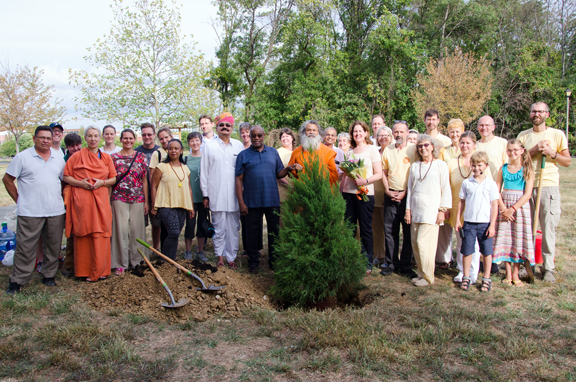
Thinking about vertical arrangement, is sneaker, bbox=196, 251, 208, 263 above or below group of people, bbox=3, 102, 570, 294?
below

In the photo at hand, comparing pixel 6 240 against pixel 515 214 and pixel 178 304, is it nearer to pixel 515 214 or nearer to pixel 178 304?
pixel 178 304

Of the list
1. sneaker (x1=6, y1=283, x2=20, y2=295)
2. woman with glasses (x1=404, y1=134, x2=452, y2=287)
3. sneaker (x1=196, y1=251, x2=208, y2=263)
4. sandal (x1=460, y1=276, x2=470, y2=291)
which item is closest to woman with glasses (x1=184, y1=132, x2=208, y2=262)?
sneaker (x1=196, y1=251, x2=208, y2=263)

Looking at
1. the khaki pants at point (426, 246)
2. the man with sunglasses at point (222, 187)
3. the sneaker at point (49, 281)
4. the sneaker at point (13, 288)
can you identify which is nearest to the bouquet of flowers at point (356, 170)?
the khaki pants at point (426, 246)

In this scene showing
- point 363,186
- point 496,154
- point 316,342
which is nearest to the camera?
point 316,342

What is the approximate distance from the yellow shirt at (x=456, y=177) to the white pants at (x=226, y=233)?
319cm

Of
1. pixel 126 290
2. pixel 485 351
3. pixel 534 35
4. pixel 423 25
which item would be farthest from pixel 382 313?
pixel 534 35

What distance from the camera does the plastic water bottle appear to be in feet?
21.6

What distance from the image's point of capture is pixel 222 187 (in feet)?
19.5

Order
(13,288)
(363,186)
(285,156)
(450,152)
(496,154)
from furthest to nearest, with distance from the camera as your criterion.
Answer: (285,156)
(450,152)
(363,186)
(496,154)
(13,288)

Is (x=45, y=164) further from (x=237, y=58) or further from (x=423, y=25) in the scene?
(x=423, y=25)

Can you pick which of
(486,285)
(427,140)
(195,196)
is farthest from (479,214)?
(195,196)

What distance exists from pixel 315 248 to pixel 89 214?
320 cm

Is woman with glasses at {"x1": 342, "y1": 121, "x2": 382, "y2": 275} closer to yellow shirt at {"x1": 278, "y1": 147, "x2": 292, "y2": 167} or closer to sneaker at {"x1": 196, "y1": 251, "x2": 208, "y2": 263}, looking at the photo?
yellow shirt at {"x1": 278, "y1": 147, "x2": 292, "y2": 167}

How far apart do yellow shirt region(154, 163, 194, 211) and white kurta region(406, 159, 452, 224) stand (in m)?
3.30
